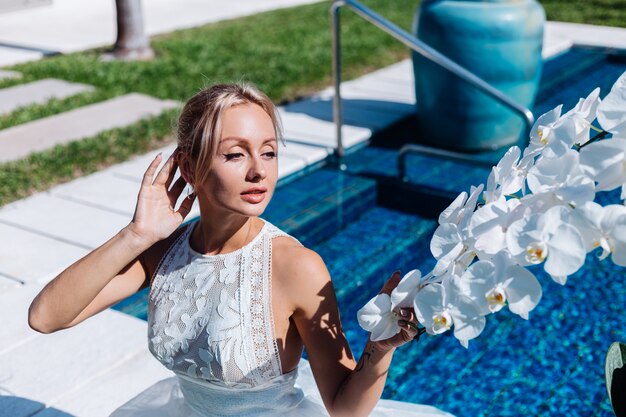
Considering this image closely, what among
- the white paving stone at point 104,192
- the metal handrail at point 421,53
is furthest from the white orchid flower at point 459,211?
the white paving stone at point 104,192

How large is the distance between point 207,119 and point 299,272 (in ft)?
1.49

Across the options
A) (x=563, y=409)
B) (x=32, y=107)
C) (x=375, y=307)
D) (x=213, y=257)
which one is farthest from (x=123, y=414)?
(x=32, y=107)

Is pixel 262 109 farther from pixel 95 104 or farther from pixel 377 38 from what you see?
pixel 377 38

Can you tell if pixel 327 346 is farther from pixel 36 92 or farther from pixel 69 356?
pixel 36 92

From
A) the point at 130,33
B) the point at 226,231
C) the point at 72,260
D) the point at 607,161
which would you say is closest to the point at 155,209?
the point at 226,231

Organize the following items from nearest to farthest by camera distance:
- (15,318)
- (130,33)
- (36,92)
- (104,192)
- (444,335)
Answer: (15,318) < (444,335) < (104,192) < (36,92) < (130,33)

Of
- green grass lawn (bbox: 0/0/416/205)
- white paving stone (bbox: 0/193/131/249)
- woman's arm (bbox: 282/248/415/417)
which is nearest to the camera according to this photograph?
woman's arm (bbox: 282/248/415/417)

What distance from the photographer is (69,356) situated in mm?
3568

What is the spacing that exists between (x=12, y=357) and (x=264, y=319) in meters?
2.03

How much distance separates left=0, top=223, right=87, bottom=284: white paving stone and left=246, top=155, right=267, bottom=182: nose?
8.99 feet

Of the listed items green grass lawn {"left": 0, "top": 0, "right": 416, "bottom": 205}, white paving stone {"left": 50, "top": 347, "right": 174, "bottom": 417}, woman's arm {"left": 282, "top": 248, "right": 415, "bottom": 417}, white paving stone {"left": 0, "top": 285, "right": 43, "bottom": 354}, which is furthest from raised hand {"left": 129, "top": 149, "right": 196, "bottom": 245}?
green grass lawn {"left": 0, "top": 0, "right": 416, "bottom": 205}

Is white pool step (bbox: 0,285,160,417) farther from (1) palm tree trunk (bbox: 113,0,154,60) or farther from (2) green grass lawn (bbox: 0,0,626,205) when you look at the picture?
(1) palm tree trunk (bbox: 113,0,154,60)

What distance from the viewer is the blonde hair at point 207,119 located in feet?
6.29

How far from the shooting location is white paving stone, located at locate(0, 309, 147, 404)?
3.34 m
